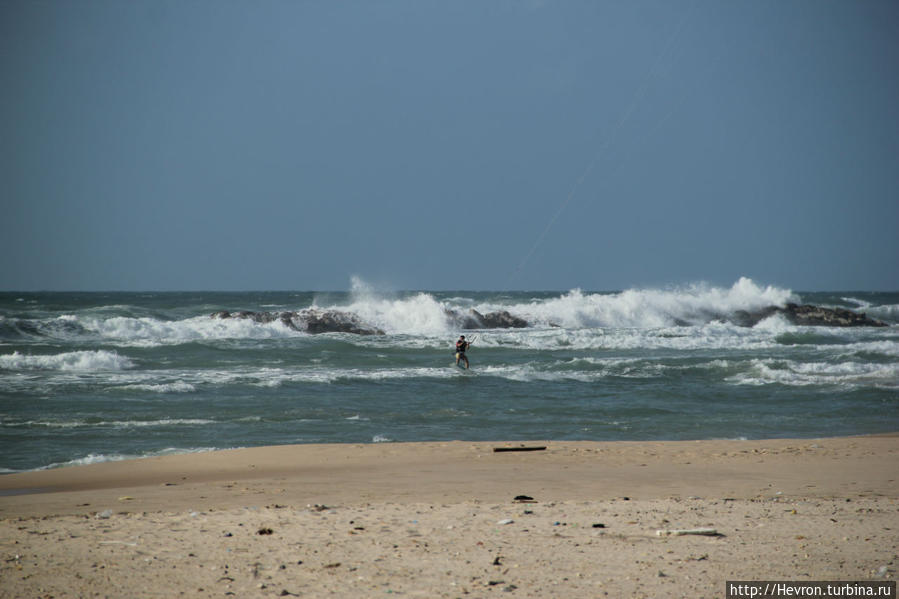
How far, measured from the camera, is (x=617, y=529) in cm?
548

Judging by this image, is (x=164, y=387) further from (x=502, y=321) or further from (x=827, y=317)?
(x=827, y=317)

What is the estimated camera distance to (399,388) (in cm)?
1692

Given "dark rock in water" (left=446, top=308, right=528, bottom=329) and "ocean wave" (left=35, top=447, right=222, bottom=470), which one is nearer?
"ocean wave" (left=35, top=447, right=222, bottom=470)

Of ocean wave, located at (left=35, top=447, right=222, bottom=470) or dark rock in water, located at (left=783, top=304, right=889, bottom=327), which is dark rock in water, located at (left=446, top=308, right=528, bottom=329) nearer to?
dark rock in water, located at (left=783, top=304, right=889, bottom=327)

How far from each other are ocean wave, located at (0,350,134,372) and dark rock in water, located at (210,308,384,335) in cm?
1262

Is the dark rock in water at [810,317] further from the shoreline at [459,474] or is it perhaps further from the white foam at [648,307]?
the shoreline at [459,474]

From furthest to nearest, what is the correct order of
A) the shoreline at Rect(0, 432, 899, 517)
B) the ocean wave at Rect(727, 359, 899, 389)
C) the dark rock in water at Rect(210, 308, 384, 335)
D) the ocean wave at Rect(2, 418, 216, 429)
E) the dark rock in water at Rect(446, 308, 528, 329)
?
the dark rock in water at Rect(446, 308, 528, 329) → the dark rock in water at Rect(210, 308, 384, 335) → the ocean wave at Rect(727, 359, 899, 389) → the ocean wave at Rect(2, 418, 216, 429) → the shoreline at Rect(0, 432, 899, 517)

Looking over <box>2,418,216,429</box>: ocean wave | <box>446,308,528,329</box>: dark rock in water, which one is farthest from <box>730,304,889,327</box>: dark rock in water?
<box>2,418,216,429</box>: ocean wave

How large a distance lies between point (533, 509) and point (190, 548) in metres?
2.80

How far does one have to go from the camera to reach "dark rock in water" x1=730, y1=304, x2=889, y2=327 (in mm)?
40281

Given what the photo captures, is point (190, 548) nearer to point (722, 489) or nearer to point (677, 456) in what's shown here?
point (722, 489)

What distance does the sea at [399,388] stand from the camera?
11828 mm

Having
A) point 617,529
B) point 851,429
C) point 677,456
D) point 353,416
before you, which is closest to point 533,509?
point 617,529

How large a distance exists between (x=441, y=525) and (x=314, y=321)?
29927 millimetres
